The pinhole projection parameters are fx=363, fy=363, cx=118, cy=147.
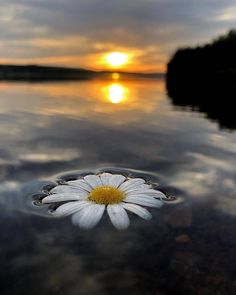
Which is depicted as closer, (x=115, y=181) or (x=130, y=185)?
(x=130, y=185)

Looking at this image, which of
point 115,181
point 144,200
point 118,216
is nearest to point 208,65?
point 115,181

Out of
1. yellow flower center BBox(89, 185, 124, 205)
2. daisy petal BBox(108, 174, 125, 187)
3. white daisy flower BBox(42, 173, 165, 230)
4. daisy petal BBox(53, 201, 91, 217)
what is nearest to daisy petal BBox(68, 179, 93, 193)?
white daisy flower BBox(42, 173, 165, 230)

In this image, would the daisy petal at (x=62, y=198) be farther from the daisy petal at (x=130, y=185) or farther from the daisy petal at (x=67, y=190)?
the daisy petal at (x=130, y=185)

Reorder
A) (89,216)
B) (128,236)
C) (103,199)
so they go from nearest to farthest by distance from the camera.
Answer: (128,236)
(89,216)
(103,199)

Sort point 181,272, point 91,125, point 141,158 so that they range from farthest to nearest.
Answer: point 91,125, point 141,158, point 181,272

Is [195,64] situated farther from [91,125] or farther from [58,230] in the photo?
[58,230]

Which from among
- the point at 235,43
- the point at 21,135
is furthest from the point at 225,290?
the point at 235,43

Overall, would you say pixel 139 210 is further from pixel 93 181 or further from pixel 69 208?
pixel 93 181

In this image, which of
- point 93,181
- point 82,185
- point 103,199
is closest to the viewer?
point 103,199
